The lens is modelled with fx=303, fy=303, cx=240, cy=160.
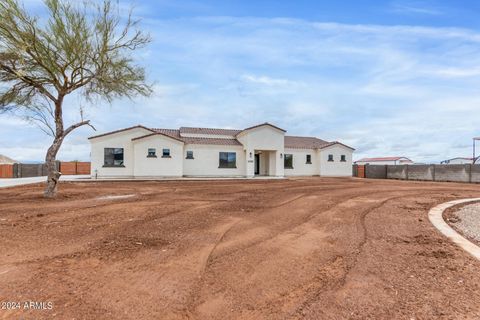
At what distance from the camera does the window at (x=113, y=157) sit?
24.6 meters

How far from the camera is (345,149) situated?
33.2 metres

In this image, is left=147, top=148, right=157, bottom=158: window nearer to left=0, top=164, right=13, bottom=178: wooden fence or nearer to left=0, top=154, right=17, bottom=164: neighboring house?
left=0, top=164, right=13, bottom=178: wooden fence

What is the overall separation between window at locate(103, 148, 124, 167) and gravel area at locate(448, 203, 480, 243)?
74.3ft

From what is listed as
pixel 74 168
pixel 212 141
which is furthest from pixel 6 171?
pixel 212 141

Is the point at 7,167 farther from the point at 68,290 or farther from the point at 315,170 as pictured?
the point at 68,290

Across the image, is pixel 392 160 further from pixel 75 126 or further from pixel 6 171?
pixel 6 171

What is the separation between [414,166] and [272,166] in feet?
46.9

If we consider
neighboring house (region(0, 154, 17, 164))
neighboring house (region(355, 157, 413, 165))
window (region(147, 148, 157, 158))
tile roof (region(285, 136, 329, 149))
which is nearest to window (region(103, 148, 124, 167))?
window (region(147, 148, 157, 158))

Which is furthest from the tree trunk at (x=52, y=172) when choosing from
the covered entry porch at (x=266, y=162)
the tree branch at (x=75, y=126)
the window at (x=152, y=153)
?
the covered entry porch at (x=266, y=162)

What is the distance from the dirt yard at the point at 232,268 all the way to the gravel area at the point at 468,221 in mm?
737

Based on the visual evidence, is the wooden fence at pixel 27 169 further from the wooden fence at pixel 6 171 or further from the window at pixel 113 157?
the window at pixel 113 157

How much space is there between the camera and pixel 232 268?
4.29 m

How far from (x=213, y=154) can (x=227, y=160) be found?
4.87 feet

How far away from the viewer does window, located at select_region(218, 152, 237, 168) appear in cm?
2786
